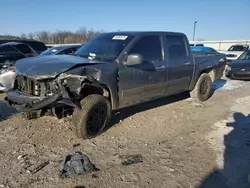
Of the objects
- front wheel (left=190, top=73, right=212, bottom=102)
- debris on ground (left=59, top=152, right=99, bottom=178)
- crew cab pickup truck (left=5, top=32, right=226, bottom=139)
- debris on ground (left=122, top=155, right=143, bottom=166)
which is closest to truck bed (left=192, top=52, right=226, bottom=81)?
front wheel (left=190, top=73, right=212, bottom=102)

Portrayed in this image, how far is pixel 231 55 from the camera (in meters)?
18.5

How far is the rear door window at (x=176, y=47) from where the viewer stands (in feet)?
19.3

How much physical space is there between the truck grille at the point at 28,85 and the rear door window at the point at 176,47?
299 cm

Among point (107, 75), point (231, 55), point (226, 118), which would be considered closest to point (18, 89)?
point (107, 75)

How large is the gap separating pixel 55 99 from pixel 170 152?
1958mm

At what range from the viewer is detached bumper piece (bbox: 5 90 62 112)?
400 centimetres

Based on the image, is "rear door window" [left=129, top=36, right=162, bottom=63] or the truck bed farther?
the truck bed

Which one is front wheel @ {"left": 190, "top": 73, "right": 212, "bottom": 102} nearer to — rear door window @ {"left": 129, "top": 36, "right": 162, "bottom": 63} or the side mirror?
rear door window @ {"left": 129, "top": 36, "right": 162, "bottom": 63}

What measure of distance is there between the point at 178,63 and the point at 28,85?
11.1 ft

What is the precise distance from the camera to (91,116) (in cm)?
432

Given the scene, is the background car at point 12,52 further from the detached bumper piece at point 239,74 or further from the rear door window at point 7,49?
the detached bumper piece at point 239,74

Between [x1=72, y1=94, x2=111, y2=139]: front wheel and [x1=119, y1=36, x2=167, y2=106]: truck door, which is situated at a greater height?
[x1=119, y1=36, x2=167, y2=106]: truck door

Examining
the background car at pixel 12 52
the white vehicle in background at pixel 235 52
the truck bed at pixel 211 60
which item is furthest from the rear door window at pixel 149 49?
the white vehicle in background at pixel 235 52

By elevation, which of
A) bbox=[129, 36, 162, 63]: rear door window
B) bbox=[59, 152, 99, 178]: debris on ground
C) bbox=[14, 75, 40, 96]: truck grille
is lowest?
bbox=[59, 152, 99, 178]: debris on ground
